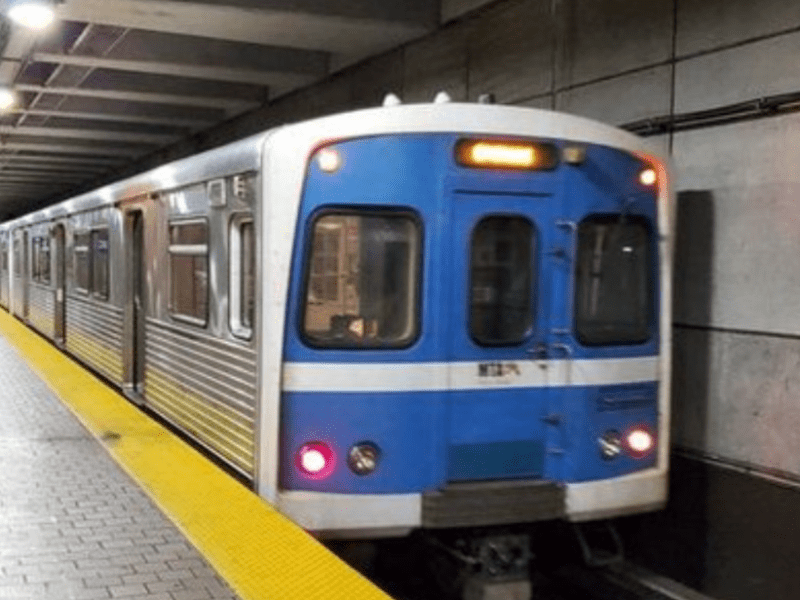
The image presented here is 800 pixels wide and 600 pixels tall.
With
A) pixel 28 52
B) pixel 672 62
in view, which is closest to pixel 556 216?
pixel 672 62

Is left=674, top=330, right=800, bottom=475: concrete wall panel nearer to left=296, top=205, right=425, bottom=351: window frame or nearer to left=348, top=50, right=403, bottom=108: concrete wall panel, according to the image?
left=296, top=205, right=425, bottom=351: window frame

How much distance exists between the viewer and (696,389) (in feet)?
22.1

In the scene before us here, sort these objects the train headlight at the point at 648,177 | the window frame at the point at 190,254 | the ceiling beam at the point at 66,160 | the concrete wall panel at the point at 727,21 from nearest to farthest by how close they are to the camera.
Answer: the train headlight at the point at 648,177 → the concrete wall panel at the point at 727,21 → the window frame at the point at 190,254 → the ceiling beam at the point at 66,160

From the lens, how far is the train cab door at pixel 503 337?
5.19 metres

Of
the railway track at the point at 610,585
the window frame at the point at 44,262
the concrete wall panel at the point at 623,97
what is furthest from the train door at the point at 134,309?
the window frame at the point at 44,262

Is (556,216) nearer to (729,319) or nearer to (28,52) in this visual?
(729,319)

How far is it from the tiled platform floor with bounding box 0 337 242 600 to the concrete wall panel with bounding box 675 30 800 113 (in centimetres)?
422

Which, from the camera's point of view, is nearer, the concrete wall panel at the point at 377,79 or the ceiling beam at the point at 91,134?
the concrete wall panel at the point at 377,79

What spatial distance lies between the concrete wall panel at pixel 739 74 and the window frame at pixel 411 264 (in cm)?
249

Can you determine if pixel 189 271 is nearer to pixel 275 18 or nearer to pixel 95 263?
pixel 275 18

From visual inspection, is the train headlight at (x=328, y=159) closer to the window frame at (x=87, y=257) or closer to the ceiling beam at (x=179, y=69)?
the window frame at (x=87, y=257)

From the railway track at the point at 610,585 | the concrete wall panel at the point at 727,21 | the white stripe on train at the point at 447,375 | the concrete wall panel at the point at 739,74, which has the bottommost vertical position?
the railway track at the point at 610,585

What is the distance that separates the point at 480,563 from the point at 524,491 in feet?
1.41

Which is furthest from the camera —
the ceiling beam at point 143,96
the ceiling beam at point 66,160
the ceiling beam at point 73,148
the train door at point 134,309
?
the ceiling beam at point 66,160
